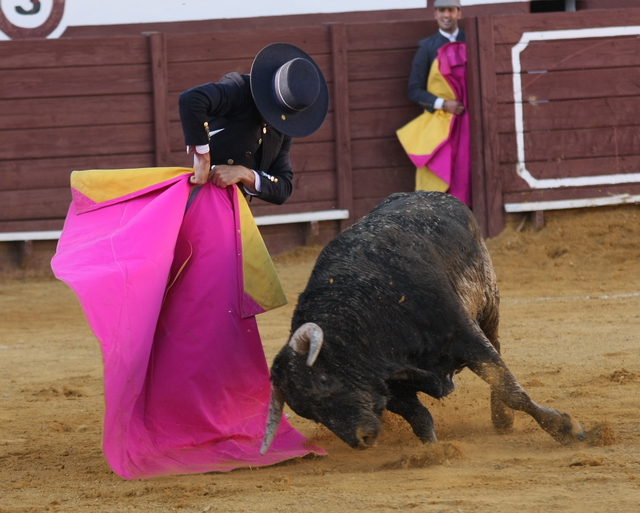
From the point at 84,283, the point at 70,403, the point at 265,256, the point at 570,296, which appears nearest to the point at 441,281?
the point at 265,256

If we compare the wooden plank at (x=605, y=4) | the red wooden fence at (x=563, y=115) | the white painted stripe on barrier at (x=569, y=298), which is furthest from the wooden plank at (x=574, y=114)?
the white painted stripe on barrier at (x=569, y=298)

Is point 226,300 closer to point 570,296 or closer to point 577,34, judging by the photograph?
point 570,296

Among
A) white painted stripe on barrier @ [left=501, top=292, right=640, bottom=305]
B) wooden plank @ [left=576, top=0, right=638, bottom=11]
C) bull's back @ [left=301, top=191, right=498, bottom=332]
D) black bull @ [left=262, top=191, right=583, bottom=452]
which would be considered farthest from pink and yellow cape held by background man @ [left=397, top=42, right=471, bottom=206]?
black bull @ [left=262, top=191, right=583, bottom=452]

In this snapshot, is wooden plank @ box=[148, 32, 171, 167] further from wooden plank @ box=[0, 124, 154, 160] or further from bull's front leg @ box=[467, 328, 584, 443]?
bull's front leg @ box=[467, 328, 584, 443]

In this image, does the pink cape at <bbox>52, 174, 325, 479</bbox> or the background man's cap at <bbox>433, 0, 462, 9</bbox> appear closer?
the pink cape at <bbox>52, 174, 325, 479</bbox>

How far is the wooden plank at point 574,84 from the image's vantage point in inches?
289

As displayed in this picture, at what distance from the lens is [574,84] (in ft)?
24.1

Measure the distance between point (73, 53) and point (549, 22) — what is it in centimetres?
381

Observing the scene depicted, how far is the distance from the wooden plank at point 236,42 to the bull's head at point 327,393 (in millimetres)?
5016

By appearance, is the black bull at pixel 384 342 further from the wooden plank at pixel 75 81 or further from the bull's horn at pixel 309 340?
the wooden plank at pixel 75 81

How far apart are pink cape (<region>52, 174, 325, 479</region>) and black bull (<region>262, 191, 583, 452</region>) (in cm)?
28

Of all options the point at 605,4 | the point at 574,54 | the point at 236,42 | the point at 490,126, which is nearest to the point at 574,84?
the point at 574,54

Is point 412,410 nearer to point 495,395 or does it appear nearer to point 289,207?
point 495,395

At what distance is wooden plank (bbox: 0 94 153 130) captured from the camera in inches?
284
